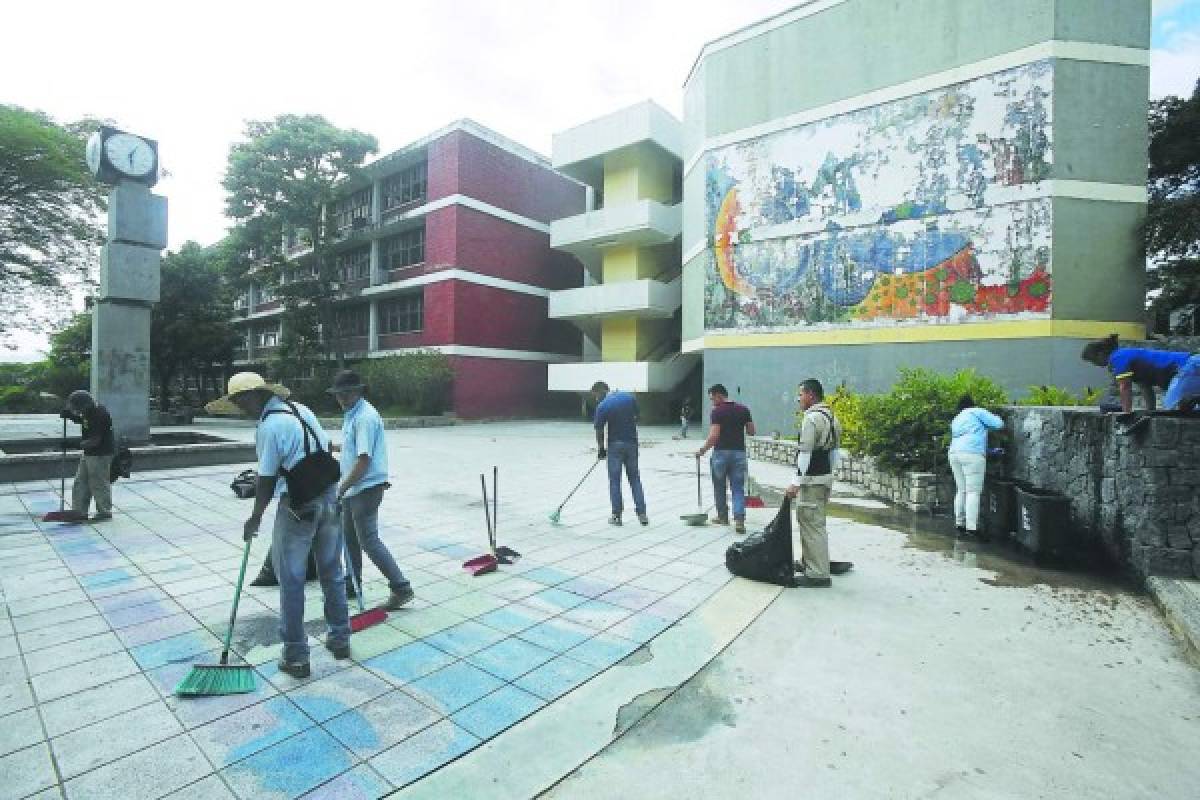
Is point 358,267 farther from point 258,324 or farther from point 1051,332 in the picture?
point 1051,332

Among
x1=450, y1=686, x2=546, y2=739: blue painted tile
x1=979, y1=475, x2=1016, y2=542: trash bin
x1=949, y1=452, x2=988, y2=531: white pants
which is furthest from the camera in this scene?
x1=949, y1=452, x2=988, y2=531: white pants

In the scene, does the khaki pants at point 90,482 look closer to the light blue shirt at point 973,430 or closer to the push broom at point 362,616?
the push broom at point 362,616

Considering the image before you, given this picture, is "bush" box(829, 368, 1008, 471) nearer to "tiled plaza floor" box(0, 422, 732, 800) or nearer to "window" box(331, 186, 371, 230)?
"tiled plaza floor" box(0, 422, 732, 800)

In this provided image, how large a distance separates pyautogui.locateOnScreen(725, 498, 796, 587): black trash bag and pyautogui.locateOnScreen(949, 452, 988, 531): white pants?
2989 millimetres

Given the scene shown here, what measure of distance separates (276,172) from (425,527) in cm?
2683

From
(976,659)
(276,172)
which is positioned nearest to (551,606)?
(976,659)

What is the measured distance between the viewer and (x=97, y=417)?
6.72 metres

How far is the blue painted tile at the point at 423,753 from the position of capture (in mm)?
2393

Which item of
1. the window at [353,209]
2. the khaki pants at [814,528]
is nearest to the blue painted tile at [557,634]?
the khaki pants at [814,528]

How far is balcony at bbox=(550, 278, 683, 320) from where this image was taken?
23.2 m

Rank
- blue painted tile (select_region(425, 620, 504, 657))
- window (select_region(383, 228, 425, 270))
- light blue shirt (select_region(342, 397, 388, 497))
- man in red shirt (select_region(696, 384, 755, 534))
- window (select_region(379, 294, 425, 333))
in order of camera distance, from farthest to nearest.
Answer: window (select_region(383, 228, 425, 270)), window (select_region(379, 294, 425, 333)), man in red shirt (select_region(696, 384, 755, 534)), light blue shirt (select_region(342, 397, 388, 497)), blue painted tile (select_region(425, 620, 504, 657))

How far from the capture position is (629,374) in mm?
23125

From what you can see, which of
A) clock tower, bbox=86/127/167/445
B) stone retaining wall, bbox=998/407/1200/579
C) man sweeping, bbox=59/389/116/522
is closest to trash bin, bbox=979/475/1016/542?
stone retaining wall, bbox=998/407/1200/579

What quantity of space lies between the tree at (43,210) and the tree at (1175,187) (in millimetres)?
35627
